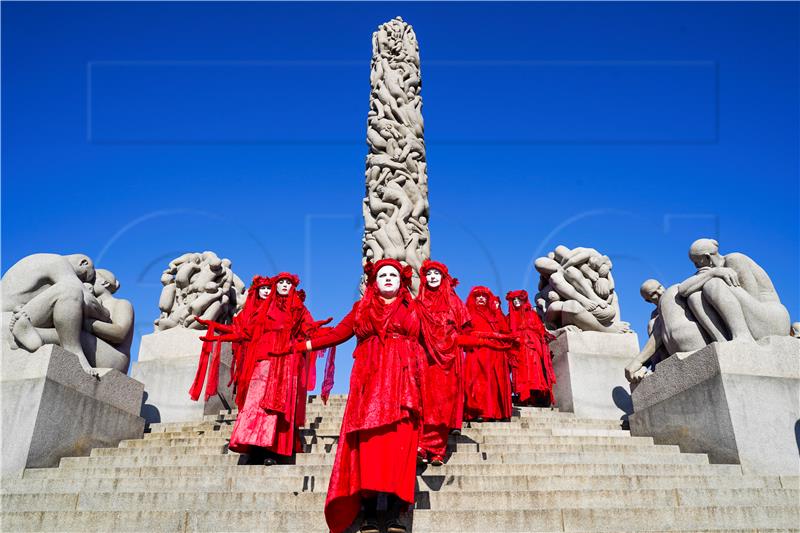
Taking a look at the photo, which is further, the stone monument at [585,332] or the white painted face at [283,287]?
the stone monument at [585,332]

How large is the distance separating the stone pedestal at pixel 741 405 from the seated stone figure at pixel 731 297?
0.19 metres

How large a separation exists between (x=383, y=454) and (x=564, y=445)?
8.55 ft

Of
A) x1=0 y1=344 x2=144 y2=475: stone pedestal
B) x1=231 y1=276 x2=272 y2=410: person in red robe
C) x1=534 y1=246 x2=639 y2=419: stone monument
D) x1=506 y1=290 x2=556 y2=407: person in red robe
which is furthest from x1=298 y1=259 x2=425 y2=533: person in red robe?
x1=534 y1=246 x2=639 y2=419: stone monument

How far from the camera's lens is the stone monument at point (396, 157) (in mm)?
10922

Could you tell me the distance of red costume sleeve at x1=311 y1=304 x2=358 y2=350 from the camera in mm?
3965

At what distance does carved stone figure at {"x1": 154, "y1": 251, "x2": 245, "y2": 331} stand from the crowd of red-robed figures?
206 centimetres

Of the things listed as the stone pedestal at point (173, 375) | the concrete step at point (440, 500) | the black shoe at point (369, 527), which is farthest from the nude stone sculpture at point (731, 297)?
the stone pedestal at point (173, 375)

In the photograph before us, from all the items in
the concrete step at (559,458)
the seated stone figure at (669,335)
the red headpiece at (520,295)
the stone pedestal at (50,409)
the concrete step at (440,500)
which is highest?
the red headpiece at (520,295)

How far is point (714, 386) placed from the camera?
17.3 feet

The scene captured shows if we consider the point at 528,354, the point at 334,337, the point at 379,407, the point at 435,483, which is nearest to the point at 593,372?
the point at 528,354

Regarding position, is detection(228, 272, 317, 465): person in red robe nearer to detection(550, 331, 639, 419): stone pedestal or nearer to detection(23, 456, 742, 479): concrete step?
detection(23, 456, 742, 479): concrete step

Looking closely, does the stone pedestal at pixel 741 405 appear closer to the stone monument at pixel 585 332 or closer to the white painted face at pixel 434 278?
the stone monument at pixel 585 332

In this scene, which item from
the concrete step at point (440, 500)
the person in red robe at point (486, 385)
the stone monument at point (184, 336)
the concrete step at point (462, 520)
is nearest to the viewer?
the concrete step at point (462, 520)

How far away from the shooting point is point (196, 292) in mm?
8594
